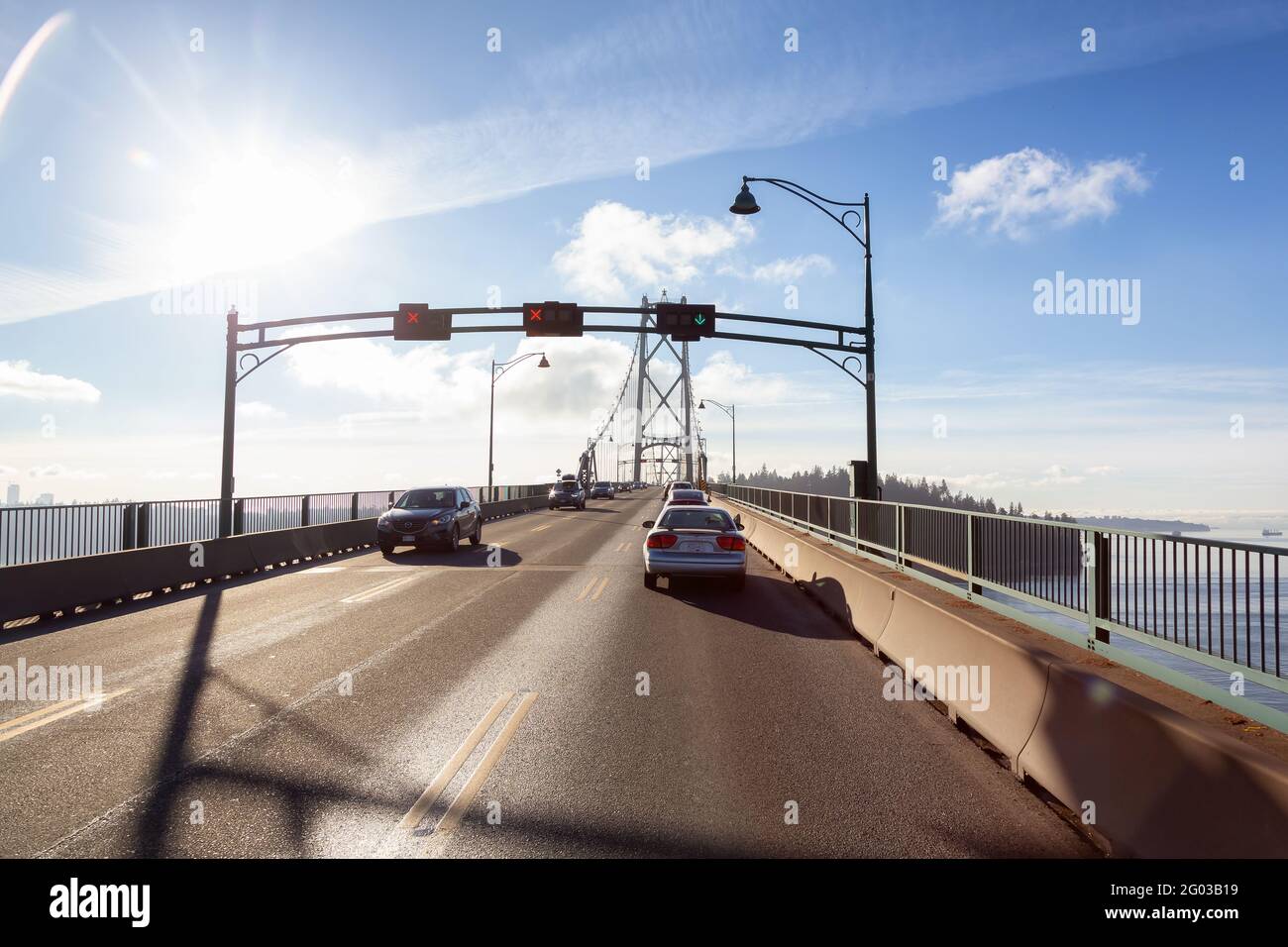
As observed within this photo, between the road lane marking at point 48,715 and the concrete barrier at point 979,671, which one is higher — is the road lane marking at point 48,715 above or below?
below

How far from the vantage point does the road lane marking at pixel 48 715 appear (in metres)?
6.18

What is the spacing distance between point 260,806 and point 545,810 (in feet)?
5.49

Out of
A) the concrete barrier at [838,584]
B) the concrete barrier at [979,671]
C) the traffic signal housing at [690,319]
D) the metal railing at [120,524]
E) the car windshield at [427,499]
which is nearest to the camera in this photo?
the concrete barrier at [979,671]

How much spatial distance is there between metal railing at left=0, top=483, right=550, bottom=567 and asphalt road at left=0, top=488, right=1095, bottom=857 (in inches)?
105

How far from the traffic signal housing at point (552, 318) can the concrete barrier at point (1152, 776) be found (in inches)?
785

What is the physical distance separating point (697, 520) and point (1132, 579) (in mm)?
8997

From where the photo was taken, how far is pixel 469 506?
78.4 feet

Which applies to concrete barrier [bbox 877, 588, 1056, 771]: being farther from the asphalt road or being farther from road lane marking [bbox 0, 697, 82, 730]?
road lane marking [bbox 0, 697, 82, 730]

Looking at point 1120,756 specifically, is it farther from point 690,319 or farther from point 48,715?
point 690,319

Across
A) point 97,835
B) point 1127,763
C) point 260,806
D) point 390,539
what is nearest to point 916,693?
point 1127,763

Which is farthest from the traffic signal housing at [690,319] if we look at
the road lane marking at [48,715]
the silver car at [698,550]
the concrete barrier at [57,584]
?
the road lane marking at [48,715]

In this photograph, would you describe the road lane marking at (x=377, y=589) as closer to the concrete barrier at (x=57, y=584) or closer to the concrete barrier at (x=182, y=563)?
the concrete barrier at (x=182, y=563)

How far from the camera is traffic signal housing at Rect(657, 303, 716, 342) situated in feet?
76.8
